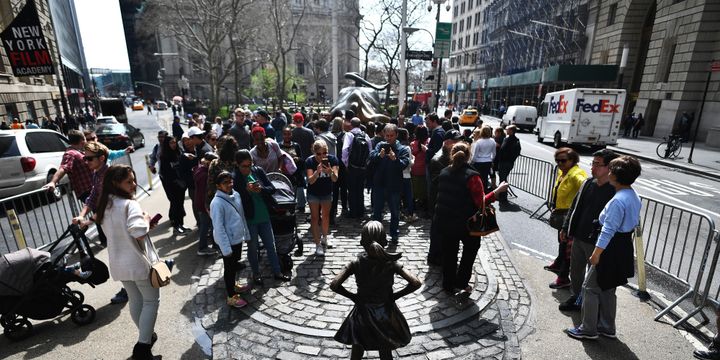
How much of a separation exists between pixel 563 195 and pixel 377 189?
2.80m

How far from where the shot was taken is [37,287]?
149 inches

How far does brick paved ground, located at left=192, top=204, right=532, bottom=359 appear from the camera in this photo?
12.3ft

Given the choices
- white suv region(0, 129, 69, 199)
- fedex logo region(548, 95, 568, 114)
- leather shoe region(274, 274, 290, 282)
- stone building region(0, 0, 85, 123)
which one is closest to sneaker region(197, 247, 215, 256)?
leather shoe region(274, 274, 290, 282)

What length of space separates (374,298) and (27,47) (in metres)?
17.1

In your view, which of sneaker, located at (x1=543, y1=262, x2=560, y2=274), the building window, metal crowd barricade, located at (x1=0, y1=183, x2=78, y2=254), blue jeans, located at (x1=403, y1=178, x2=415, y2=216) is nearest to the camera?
metal crowd barricade, located at (x1=0, y1=183, x2=78, y2=254)

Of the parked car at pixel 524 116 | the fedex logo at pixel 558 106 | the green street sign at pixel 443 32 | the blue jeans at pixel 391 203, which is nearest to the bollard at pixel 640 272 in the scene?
the blue jeans at pixel 391 203

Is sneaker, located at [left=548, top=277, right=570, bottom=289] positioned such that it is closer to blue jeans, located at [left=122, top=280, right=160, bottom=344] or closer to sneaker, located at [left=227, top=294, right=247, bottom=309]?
sneaker, located at [left=227, top=294, right=247, bottom=309]

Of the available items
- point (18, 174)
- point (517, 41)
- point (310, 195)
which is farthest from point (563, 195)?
point (517, 41)

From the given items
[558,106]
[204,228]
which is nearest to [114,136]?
[204,228]

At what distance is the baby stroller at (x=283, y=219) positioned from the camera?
16.9 feet

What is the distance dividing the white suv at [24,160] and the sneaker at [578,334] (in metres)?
11.4

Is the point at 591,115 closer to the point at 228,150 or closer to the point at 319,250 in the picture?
the point at 319,250

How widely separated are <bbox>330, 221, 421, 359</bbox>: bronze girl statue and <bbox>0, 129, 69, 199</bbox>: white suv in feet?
32.1

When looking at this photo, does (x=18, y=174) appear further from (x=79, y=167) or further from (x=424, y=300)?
(x=424, y=300)
